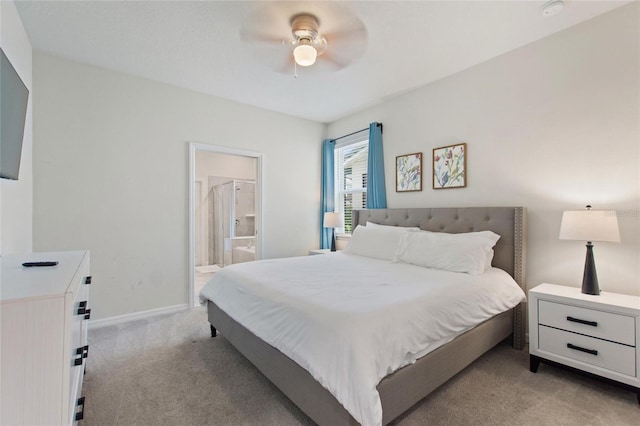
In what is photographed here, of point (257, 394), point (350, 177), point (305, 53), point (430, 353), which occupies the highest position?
point (305, 53)

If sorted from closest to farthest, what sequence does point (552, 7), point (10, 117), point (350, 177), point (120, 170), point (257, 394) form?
point (10, 117) → point (257, 394) → point (552, 7) → point (120, 170) → point (350, 177)

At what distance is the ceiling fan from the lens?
75.2 inches

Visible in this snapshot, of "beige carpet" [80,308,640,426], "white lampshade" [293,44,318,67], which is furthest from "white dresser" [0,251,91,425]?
"white lampshade" [293,44,318,67]

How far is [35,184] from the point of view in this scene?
2.71 meters

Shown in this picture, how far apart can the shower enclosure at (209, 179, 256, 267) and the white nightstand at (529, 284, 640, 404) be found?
517 cm

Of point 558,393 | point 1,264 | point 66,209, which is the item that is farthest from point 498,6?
point 66,209

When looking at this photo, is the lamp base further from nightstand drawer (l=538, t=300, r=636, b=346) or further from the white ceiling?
the white ceiling

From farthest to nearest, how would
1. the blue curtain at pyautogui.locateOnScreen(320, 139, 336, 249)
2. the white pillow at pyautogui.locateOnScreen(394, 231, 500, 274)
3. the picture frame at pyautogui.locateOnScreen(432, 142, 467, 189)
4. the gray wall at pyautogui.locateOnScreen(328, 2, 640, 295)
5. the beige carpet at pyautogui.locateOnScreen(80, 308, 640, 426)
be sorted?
the blue curtain at pyautogui.locateOnScreen(320, 139, 336, 249) → the picture frame at pyautogui.locateOnScreen(432, 142, 467, 189) → the white pillow at pyautogui.locateOnScreen(394, 231, 500, 274) → the gray wall at pyautogui.locateOnScreen(328, 2, 640, 295) → the beige carpet at pyautogui.locateOnScreen(80, 308, 640, 426)

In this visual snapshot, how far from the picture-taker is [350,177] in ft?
15.3

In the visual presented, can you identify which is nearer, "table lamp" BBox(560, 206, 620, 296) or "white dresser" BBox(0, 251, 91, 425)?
"white dresser" BBox(0, 251, 91, 425)

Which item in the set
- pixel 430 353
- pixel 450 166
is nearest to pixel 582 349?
pixel 430 353

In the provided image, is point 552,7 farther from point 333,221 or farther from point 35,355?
point 35,355

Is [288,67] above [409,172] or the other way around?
above

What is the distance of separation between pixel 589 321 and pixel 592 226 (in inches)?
25.9
